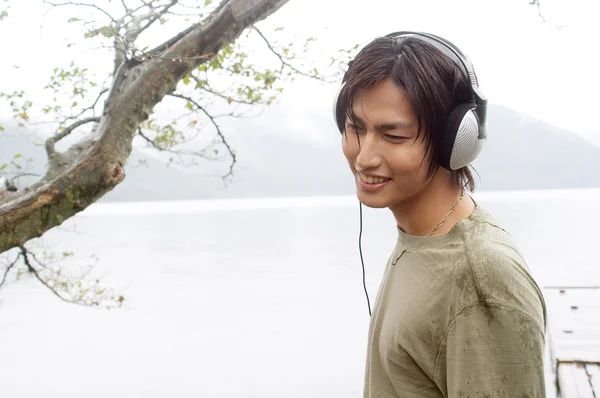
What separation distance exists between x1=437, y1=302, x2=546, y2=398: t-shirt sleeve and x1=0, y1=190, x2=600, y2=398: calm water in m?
3.73

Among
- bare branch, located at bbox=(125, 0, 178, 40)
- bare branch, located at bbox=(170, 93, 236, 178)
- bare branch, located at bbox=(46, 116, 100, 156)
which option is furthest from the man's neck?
bare branch, located at bbox=(170, 93, 236, 178)

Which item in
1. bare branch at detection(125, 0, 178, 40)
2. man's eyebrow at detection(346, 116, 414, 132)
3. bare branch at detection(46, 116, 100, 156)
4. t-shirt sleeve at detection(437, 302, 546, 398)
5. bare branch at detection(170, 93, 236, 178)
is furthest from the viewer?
bare branch at detection(170, 93, 236, 178)

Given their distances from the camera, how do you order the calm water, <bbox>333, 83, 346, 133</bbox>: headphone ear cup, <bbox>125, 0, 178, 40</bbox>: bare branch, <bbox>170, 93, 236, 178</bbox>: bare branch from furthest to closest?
the calm water < <bbox>170, 93, 236, 178</bbox>: bare branch < <bbox>125, 0, 178, 40</bbox>: bare branch < <bbox>333, 83, 346, 133</bbox>: headphone ear cup

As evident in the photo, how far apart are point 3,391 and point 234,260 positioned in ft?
68.5

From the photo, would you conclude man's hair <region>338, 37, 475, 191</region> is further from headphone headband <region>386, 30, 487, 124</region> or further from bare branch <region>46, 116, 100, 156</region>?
bare branch <region>46, 116, 100, 156</region>

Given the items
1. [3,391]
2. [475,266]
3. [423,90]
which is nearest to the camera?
[475,266]

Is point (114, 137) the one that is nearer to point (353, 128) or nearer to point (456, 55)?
point (353, 128)

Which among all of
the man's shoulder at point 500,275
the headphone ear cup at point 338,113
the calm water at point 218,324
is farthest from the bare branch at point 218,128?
the man's shoulder at point 500,275

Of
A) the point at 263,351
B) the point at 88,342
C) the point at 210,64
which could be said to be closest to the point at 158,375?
the point at 263,351

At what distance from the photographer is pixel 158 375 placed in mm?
18125

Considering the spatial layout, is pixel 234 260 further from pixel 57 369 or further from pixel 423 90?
pixel 423 90

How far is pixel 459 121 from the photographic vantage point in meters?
1.12

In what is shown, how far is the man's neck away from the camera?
1141mm

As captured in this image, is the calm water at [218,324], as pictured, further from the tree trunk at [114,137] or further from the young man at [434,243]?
the young man at [434,243]
